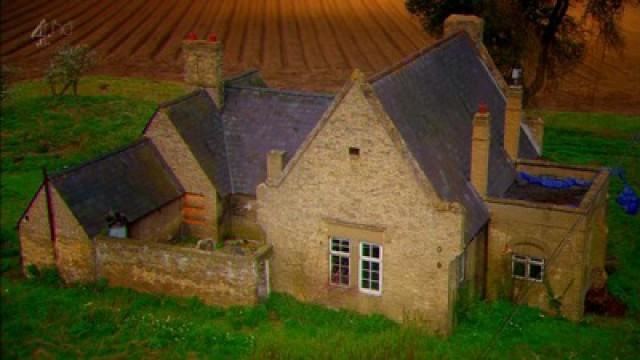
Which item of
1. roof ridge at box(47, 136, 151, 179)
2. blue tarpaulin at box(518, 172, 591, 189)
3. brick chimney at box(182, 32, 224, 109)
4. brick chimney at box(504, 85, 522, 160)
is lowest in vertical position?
blue tarpaulin at box(518, 172, 591, 189)

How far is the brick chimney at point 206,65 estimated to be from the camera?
1303 inches

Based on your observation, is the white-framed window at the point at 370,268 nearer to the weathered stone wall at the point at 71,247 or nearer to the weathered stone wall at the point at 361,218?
the weathered stone wall at the point at 361,218

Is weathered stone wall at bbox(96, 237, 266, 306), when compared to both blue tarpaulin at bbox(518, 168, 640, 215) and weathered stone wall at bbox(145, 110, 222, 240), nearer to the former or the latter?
weathered stone wall at bbox(145, 110, 222, 240)

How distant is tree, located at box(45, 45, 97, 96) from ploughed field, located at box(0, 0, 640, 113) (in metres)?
3.63

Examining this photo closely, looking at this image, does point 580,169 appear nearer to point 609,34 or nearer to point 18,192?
point 609,34

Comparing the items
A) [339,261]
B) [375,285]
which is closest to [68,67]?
[339,261]

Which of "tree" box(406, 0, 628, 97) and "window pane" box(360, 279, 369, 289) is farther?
"tree" box(406, 0, 628, 97)

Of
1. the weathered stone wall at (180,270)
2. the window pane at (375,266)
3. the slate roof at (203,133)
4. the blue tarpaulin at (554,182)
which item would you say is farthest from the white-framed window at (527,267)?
the slate roof at (203,133)

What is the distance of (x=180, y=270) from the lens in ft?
90.3

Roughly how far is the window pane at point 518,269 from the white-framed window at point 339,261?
5.76 m

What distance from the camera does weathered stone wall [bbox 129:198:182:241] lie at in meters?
30.0

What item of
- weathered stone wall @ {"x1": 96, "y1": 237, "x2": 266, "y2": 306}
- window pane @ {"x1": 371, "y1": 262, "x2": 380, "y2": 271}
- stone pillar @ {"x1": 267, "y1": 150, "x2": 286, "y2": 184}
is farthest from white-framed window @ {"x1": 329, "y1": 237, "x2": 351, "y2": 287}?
stone pillar @ {"x1": 267, "y1": 150, "x2": 286, "y2": 184}

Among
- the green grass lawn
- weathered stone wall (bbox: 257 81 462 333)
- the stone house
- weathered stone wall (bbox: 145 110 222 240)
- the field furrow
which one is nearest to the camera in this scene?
the green grass lawn

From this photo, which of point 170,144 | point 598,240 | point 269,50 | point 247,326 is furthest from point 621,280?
point 269,50
